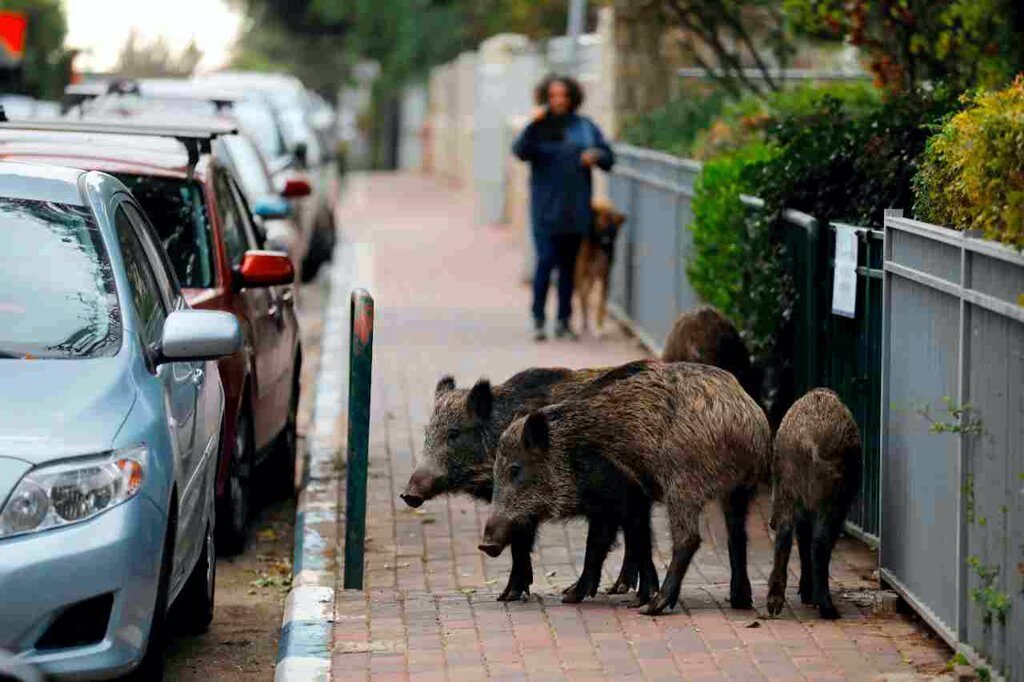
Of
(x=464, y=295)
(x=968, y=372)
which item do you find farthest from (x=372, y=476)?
(x=464, y=295)

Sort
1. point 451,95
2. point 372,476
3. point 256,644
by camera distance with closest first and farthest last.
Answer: point 256,644
point 372,476
point 451,95

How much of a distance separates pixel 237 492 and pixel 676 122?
973 cm

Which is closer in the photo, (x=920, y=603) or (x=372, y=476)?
(x=920, y=603)

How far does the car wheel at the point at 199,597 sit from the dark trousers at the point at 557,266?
8.69m

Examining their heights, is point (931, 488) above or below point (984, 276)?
below

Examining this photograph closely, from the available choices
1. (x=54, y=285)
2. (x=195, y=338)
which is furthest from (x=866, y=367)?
(x=54, y=285)

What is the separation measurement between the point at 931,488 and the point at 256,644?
259 cm

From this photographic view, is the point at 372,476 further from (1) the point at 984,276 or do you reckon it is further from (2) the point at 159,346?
(1) the point at 984,276

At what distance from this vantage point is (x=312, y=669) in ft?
23.1

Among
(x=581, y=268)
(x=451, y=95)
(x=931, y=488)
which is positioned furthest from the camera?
(x=451, y=95)

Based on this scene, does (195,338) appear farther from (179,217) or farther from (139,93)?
(139,93)

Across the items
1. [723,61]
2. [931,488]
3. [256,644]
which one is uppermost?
[723,61]

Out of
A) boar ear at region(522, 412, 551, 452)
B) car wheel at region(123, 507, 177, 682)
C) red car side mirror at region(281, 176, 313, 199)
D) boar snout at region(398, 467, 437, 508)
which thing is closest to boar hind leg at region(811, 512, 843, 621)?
boar ear at region(522, 412, 551, 452)

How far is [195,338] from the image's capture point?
6863 millimetres
